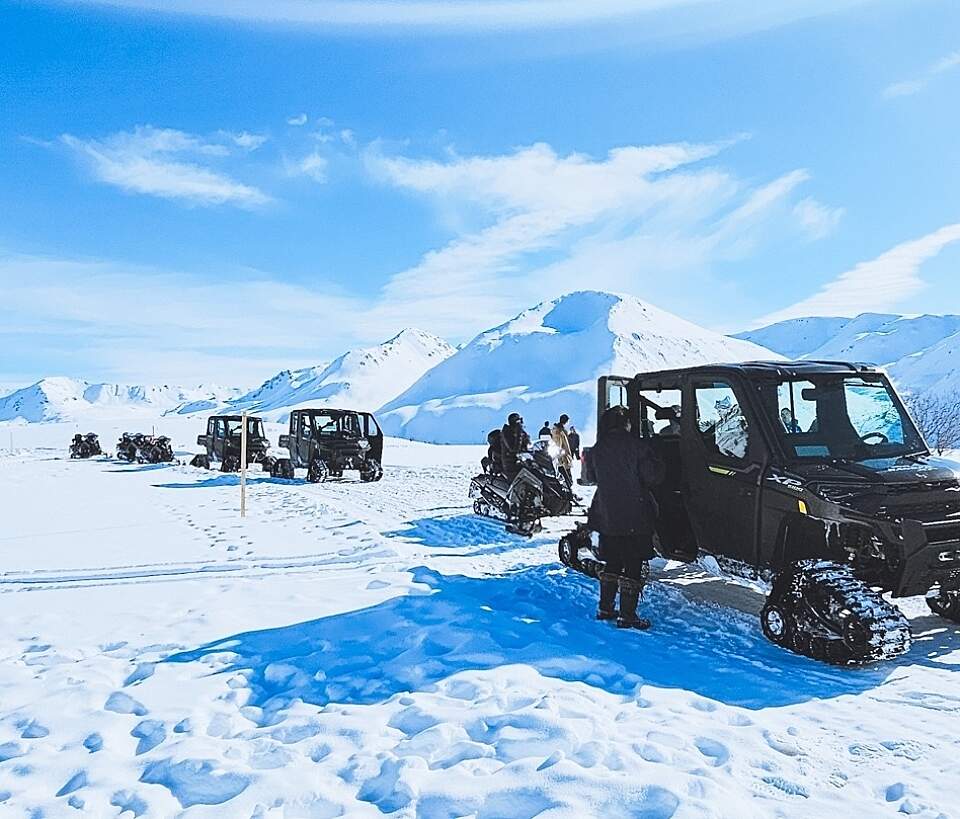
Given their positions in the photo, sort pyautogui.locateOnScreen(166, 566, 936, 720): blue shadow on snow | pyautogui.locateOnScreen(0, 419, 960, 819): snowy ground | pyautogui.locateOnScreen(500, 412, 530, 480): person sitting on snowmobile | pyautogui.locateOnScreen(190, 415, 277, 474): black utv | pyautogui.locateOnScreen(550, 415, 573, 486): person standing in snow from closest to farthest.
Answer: pyautogui.locateOnScreen(0, 419, 960, 819): snowy ground → pyautogui.locateOnScreen(166, 566, 936, 720): blue shadow on snow → pyautogui.locateOnScreen(500, 412, 530, 480): person sitting on snowmobile → pyautogui.locateOnScreen(550, 415, 573, 486): person standing in snow → pyautogui.locateOnScreen(190, 415, 277, 474): black utv

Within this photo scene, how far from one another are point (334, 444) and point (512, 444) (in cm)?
926

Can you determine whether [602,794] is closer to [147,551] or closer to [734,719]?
[734,719]

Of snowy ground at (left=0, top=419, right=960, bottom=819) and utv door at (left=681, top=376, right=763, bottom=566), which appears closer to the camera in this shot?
snowy ground at (left=0, top=419, right=960, bottom=819)

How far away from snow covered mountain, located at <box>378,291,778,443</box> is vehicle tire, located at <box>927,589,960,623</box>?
104553 mm

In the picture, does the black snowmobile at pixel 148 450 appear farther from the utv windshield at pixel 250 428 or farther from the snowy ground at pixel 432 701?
the snowy ground at pixel 432 701

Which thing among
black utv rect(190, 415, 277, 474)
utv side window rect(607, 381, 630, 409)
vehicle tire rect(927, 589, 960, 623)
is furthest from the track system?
black utv rect(190, 415, 277, 474)

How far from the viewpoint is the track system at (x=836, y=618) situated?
17.0 feet

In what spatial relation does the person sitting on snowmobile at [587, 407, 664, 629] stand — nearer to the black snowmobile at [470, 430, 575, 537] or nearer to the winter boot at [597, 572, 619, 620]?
the winter boot at [597, 572, 619, 620]

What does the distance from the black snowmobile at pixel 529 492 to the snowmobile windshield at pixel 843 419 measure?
5301 mm

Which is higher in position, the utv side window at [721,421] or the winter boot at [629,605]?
the utv side window at [721,421]

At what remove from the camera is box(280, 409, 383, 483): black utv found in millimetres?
20656

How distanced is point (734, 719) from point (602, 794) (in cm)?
129

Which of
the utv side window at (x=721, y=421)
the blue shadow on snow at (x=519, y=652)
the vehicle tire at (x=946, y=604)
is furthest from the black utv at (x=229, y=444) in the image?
the vehicle tire at (x=946, y=604)

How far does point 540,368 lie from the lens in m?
154
